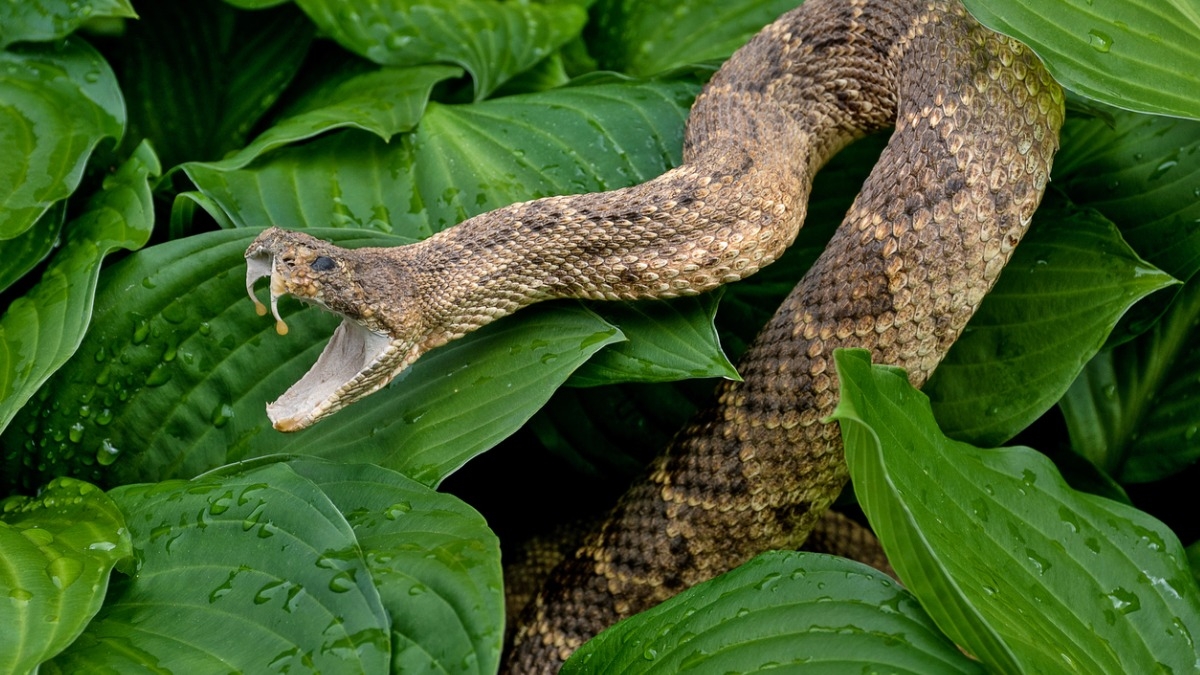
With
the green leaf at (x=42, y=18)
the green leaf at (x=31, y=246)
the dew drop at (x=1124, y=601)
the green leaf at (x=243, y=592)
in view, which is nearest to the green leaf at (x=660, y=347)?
the green leaf at (x=243, y=592)

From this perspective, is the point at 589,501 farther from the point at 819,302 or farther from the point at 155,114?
the point at 155,114

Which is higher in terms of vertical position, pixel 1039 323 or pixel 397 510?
pixel 1039 323

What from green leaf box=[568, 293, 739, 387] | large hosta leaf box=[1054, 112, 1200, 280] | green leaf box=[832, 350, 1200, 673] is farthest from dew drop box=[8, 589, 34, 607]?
large hosta leaf box=[1054, 112, 1200, 280]

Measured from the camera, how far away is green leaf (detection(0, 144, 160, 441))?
1.69 m

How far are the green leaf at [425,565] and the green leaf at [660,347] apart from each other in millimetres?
361

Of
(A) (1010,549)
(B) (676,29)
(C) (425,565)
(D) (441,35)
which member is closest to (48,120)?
(D) (441,35)

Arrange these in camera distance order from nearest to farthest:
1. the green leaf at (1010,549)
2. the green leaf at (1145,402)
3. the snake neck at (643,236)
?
the green leaf at (1010,549), the snake neck at (643,236), the green leaf at (1145,402)

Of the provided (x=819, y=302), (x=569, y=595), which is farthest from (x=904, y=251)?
(x=569, y=595)

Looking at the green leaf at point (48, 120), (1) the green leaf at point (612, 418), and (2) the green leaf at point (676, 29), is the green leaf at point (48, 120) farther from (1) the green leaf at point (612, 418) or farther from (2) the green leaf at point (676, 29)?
(2) the green leaf at point (676, 29)

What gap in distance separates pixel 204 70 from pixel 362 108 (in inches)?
24.8

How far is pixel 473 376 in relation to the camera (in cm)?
175

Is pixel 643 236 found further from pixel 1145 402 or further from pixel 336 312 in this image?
pixel 1145 402

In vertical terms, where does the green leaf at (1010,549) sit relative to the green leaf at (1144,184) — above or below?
below

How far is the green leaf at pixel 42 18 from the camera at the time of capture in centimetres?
210
